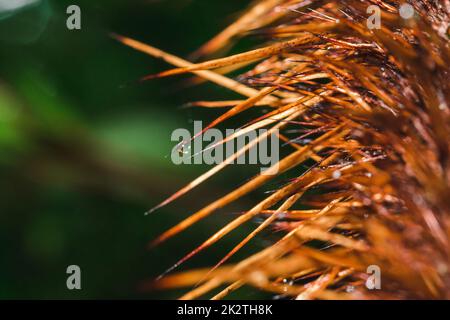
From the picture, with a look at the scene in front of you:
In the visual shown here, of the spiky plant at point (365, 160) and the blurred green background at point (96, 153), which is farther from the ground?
the blurred green background at point (96, 153)

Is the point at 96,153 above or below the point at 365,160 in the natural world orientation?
above

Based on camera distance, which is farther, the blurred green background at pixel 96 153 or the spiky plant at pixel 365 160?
the blurred green background at pixel 96 153

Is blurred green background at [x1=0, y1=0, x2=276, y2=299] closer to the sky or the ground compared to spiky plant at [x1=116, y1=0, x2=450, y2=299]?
closer to the sky

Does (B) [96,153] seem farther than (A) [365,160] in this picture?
Yes

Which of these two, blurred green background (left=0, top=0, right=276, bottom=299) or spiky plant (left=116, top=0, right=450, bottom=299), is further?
blurred green background (left=0, top=0, right=276, bottom=299)
